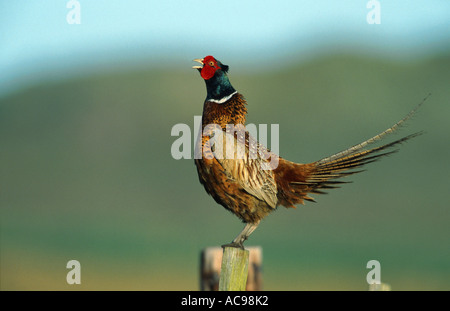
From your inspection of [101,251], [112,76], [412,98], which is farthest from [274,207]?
[112,76]

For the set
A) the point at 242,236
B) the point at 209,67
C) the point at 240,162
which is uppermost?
the point at 209,67

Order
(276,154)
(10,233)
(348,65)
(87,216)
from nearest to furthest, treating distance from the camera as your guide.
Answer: (276,154) < (10,233) < (87,216) < (348,65)

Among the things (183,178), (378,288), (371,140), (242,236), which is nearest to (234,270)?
(242,236)

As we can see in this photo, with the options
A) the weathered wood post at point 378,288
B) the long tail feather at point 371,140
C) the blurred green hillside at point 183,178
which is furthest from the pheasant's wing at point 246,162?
the blurred green hillside at point 183,178

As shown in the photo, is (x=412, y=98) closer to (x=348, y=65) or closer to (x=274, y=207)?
(x=348, y=65)

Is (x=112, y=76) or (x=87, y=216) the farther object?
(x=112, y=76)

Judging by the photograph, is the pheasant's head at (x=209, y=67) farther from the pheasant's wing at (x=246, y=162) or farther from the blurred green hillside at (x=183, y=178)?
the blurred green hillside at (x=183, y=178)

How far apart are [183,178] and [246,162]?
41.0 metres

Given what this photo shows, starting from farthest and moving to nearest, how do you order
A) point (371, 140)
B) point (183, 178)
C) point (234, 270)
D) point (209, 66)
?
point (183, 178), point (371, 140), point (209, 66), point (234, 270)

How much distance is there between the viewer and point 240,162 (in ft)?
20.0

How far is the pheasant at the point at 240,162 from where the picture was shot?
19.7 feet

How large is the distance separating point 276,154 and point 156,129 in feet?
159

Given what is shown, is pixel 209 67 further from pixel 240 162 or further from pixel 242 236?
pixel 242 236

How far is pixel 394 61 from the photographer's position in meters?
69.4
